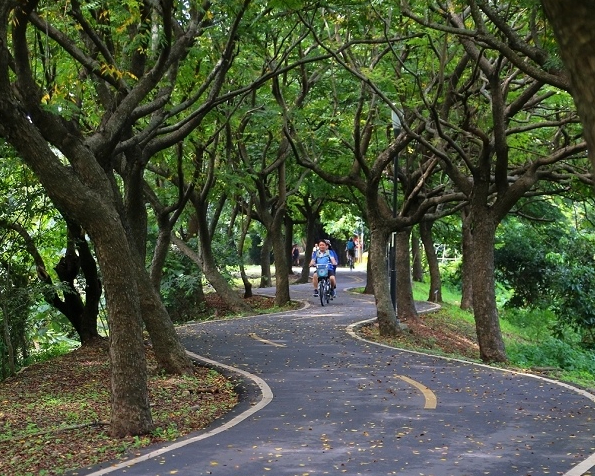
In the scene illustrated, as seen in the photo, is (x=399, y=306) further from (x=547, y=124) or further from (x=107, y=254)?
(x=107, y=254)

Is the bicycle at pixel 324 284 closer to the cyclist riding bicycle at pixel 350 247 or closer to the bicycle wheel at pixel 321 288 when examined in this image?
the bicycle wheel at pixel 321 288

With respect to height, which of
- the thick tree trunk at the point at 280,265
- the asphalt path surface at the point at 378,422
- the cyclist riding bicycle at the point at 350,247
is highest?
the cyclist riding bicycle at the point at 350,247

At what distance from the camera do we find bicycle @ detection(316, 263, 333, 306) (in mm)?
28094

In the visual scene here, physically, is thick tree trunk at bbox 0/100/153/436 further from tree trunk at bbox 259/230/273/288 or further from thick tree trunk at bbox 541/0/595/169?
tree trunk at bbox 259/230/273/288

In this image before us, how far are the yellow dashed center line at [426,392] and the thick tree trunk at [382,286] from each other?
597 cm

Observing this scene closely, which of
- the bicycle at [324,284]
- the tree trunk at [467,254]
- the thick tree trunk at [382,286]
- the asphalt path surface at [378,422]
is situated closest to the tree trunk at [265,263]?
the bicycle at [324,284]

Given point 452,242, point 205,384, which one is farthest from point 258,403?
point 452,242

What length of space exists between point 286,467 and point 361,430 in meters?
1.94

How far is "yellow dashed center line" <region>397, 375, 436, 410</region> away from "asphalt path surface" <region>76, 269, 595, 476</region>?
15 mm

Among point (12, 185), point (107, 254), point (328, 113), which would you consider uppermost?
point (328, 113)

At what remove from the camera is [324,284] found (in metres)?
29.0

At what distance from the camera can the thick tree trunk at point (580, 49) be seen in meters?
3.31

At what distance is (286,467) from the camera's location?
795 cm

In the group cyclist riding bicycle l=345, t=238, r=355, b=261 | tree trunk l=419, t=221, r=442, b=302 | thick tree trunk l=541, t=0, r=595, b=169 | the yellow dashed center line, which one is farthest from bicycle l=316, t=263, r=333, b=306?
cyclist riding bicycle l=345, t=238, r=355, b=261
